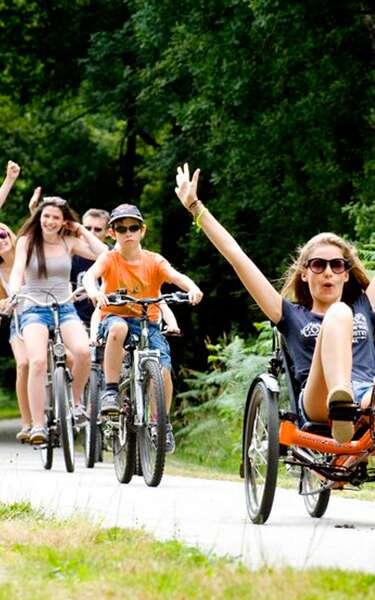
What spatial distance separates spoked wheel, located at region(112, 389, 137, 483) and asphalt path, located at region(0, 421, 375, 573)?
0.32ft

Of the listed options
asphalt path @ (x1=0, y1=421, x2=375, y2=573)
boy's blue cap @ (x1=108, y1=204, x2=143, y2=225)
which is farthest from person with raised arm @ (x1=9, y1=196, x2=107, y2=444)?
boy's blue cap @ (x1=108, y1=204, x2=143, y2=225)

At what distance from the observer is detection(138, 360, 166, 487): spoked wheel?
10.3 metres

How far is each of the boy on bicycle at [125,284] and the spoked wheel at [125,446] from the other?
0.40 feet

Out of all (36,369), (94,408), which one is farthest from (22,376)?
(94,408)

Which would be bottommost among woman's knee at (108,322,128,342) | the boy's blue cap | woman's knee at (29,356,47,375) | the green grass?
the green grass

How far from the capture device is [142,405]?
35.3 feet

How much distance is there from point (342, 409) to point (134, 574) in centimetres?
196

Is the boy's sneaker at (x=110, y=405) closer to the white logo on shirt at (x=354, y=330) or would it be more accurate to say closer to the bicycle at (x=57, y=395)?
the bicycle at (x=57, y=395)

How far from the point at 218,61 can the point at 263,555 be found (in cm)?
1917

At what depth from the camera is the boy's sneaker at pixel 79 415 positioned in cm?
1261

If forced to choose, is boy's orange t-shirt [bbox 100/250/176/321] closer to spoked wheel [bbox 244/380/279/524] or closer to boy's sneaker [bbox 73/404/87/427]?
boy's sneaker [bbox 73/404/87/427]

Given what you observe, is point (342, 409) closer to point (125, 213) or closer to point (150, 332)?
point (150, 332)

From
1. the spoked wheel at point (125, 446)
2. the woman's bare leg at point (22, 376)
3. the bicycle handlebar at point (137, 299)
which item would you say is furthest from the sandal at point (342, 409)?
the woman's bare leg at point (22, 376)

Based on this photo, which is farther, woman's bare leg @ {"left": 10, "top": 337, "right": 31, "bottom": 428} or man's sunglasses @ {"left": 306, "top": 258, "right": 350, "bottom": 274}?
woman's bare leg @ {"left": 10, "top": 337, "right": 31, "bottom": 428}
